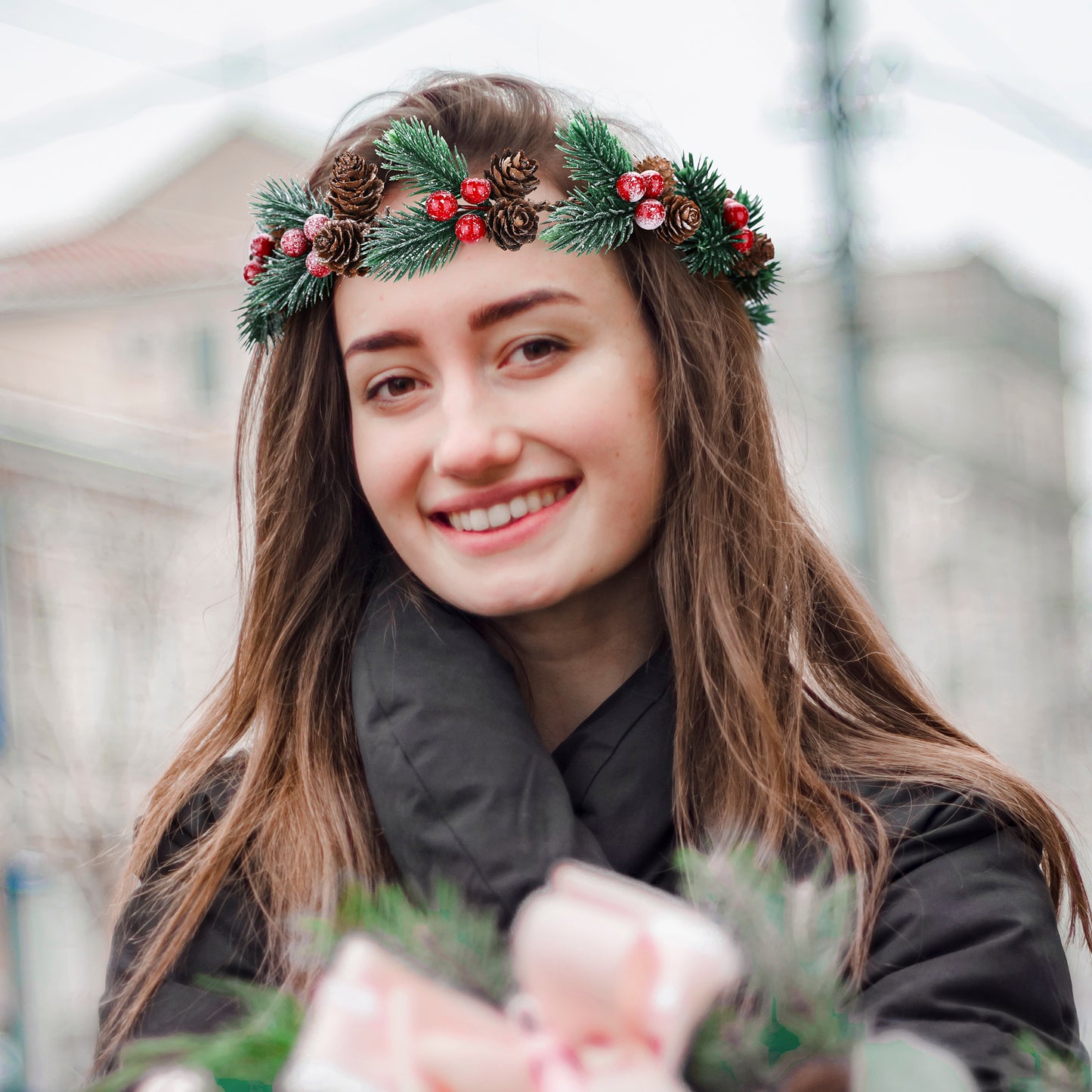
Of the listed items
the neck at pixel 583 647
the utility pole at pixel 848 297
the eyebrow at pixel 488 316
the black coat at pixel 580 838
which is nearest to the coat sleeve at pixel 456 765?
Answer: the black coat at pixel 580 838

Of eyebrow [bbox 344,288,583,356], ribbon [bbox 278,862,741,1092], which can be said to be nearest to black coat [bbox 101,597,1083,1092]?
eyebrow [bbox 344,288,583,356]

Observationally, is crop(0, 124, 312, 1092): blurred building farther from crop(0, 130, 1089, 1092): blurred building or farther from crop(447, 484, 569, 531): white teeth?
crop(447, 484, 569, 531): white teeth

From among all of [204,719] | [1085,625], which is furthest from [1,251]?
[204,719]

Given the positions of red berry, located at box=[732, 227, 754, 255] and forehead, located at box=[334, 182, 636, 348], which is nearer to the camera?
forehead, located at box=[334, 182, 636, 348]

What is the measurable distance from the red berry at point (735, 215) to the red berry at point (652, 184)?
0.15m

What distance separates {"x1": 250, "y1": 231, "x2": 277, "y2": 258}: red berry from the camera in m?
1.95

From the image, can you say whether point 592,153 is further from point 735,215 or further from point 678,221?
point 735,215

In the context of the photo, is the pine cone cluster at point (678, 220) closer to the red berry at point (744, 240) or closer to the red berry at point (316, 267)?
the red berry at point (744, 240)

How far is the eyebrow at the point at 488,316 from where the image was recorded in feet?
5.41

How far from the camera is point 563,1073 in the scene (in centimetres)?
65

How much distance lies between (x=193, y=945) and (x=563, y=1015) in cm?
114

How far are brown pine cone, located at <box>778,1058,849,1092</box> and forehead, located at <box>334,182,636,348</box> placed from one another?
43.3 inches

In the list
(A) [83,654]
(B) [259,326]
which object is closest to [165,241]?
(A) [83,654]

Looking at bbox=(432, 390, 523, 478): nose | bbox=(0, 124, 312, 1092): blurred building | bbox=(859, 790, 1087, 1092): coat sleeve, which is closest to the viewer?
bbox=(859, 790, 1087, 1092): coat sleeve
